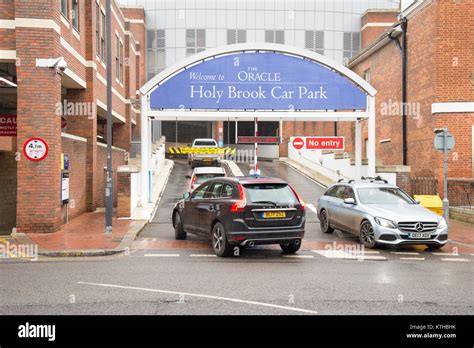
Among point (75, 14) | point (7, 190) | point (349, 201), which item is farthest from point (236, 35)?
point (349, 201)

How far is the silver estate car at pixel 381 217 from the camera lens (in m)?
11.0

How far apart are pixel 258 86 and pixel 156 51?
98.5 feet

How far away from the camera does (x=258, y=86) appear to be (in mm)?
19438

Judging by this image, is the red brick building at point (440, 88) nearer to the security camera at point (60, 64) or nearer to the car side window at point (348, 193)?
the car side window at point (348, 193)

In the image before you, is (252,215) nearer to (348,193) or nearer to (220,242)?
(220,242)

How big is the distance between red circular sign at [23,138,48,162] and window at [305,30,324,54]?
3849 cm

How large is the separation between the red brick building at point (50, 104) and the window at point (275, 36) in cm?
2583

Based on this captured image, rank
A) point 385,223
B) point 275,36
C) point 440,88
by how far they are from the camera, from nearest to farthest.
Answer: point 385,223 → point 440,88 → point 275,36

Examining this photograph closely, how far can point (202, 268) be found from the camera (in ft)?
29.6

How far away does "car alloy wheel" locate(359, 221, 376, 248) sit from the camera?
1148 centimetres

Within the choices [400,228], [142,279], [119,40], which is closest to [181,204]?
[142,279]

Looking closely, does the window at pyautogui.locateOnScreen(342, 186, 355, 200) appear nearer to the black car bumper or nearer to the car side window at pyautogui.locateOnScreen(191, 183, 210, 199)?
the black car bumper

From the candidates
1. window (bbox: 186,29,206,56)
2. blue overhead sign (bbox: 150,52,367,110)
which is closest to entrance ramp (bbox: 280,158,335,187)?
blue overhead sign (bbox: 150,52,367,110)
